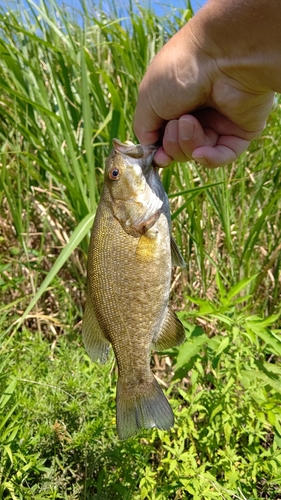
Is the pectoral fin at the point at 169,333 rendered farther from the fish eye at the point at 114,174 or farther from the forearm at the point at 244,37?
the forearm at the point at 244,37

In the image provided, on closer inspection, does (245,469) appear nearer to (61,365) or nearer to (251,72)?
(61,365)

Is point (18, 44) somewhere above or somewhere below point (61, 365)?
above

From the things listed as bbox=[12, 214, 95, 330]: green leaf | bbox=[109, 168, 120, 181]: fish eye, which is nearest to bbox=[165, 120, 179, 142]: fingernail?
bbox=[109, 168, 120, 181]: fish eye

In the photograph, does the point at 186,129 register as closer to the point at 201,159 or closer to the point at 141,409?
the point at 201,159

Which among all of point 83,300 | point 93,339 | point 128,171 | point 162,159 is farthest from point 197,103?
point 83,300

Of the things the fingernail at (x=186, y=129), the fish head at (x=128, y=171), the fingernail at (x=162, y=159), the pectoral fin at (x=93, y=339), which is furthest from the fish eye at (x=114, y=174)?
the pectoral fin at (x=93, y=339)

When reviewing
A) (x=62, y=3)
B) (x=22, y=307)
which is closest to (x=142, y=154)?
(x=22, y=307)
